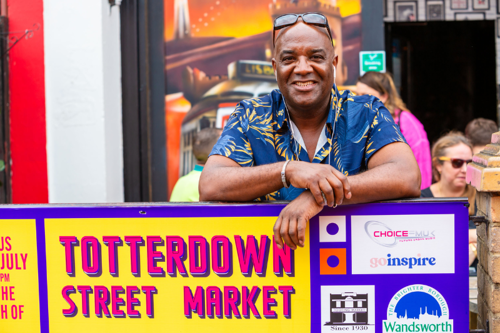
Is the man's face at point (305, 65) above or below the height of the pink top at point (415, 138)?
above

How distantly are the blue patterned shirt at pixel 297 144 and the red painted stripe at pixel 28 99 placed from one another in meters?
2.99

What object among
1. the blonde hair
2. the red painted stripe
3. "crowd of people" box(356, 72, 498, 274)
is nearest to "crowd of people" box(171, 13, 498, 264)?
"crowd of people" box(356, 72, 498, 274)

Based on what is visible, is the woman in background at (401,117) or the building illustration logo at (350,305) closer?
the building illustration logo at (350,305)

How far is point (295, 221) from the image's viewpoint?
1.77 meters

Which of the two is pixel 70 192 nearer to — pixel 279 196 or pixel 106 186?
pixel 106 186

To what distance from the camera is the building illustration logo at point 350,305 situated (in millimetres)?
1912

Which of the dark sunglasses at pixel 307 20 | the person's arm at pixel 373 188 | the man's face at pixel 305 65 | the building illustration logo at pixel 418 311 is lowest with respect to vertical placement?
the building illustration logo at pixel 418 311

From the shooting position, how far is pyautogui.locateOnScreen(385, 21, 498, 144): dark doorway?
297 inches

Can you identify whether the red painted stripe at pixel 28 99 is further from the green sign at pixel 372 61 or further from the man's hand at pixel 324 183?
the man's hand at pixel 324 183

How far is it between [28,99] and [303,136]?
3.29 meters

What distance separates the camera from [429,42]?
26.9 feet

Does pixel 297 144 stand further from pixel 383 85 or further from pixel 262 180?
pixel 383 85

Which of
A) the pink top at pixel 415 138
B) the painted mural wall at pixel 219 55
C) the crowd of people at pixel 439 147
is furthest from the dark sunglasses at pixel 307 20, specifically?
the painted mural wall at pixel 219 55

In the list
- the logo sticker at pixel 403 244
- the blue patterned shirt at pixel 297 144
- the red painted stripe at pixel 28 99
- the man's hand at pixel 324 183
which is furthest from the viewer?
the red painted stripe at pixel 28 99
